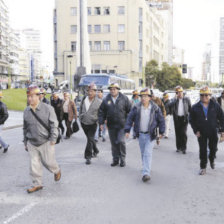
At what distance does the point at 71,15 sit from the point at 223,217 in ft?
237

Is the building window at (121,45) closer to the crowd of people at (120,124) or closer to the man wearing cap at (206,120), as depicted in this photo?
the crowd of people at (120,124)

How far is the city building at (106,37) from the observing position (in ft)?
236

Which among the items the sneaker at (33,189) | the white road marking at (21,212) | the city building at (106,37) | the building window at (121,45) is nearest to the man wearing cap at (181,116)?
the sneaker at (33,189)

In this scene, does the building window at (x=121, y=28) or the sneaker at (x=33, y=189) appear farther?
the building window at (x=121, y=28)

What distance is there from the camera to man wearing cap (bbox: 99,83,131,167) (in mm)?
7439

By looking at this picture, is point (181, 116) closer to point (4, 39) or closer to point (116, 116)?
point (116, 116)

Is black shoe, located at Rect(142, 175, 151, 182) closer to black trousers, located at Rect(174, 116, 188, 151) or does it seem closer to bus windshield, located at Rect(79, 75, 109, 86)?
black trousers, located at Rect(174, 116, 188, 151)

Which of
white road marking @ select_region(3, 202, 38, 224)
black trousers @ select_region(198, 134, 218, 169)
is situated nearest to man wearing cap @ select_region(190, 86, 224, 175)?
black trousers @ select_region(198, 134, 218, 169)

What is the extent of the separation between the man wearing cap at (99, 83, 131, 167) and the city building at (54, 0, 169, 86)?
64509 mm

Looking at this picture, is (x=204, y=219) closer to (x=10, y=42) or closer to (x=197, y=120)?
(x=197, y=120)

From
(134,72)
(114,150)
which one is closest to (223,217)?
(114,150)

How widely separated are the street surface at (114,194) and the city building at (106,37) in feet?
212

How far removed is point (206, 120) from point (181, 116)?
2673 mm

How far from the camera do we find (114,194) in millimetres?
5484
